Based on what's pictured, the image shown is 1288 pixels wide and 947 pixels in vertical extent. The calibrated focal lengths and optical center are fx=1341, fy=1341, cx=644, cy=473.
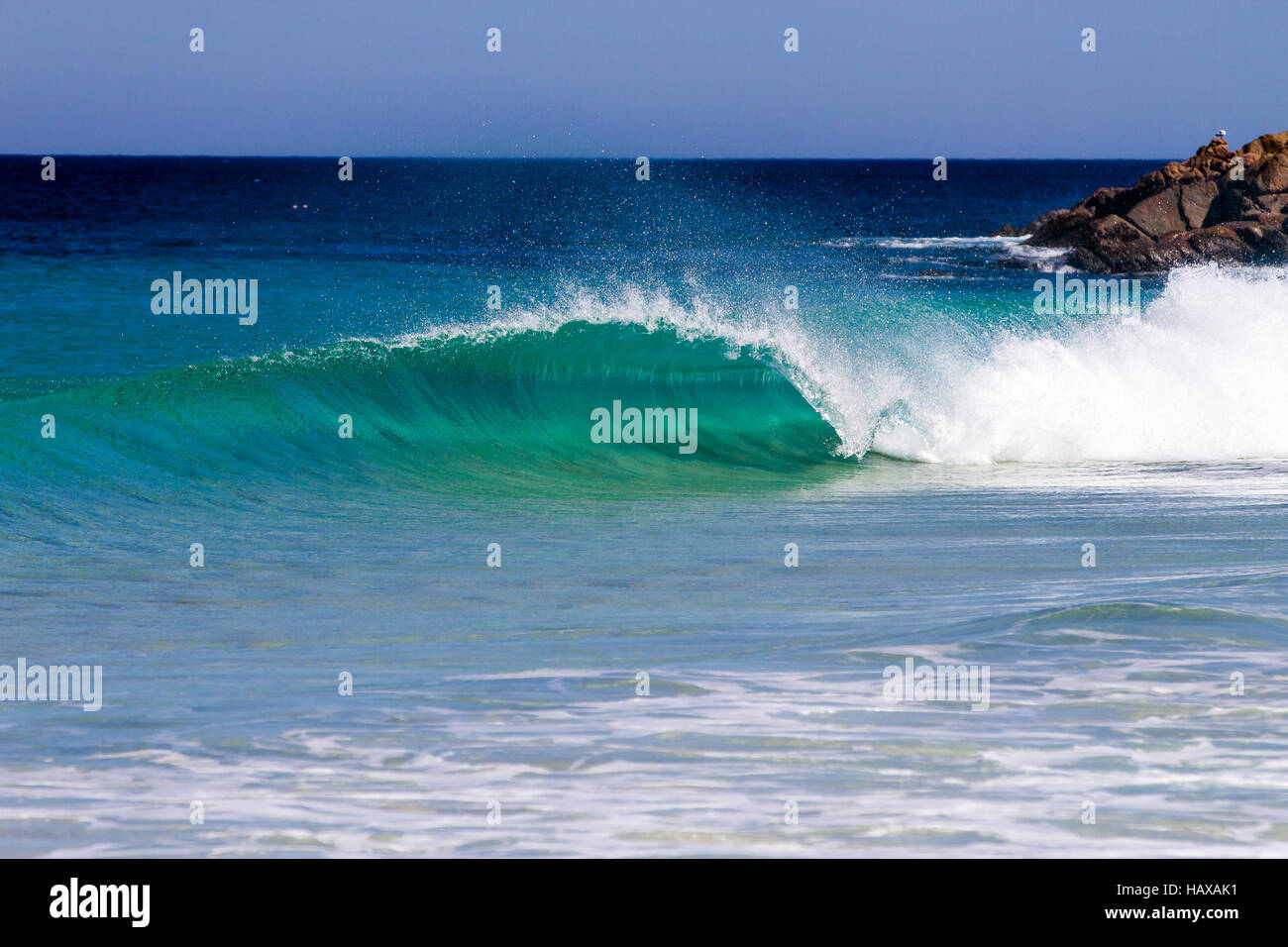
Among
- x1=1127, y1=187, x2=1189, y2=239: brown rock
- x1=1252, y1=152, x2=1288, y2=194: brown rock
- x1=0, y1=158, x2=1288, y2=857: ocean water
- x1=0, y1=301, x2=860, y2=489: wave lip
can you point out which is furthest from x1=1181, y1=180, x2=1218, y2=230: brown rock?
x1=0, y1=301, x2=860, y2=489: wave lip

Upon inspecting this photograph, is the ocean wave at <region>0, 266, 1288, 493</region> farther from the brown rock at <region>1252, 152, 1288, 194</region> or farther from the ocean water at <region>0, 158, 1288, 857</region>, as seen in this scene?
the brown rock at <region>1252, 152, 1288, 194</region>

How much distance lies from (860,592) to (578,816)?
123 inches

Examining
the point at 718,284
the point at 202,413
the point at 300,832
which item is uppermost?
the point at 718,284

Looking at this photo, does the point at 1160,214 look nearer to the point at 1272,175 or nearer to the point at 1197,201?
the point at 1197,201

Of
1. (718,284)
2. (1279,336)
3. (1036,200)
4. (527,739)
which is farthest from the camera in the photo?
(1036,200)

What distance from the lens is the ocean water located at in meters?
4.23

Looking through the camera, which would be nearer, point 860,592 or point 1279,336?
point 860,592

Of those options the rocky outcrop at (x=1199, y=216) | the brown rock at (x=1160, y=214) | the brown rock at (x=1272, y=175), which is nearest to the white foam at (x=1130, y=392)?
the rocky outcrop at (x=1199, y=216)

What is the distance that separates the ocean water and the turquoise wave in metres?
0.06

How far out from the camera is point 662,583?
718 cm

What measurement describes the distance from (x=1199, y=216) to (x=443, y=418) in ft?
101

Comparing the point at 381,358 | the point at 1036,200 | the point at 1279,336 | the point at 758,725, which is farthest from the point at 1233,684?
the point at 1036,200

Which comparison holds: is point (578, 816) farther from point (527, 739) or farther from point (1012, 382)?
point (1012, 382)

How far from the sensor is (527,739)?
4793 mm
